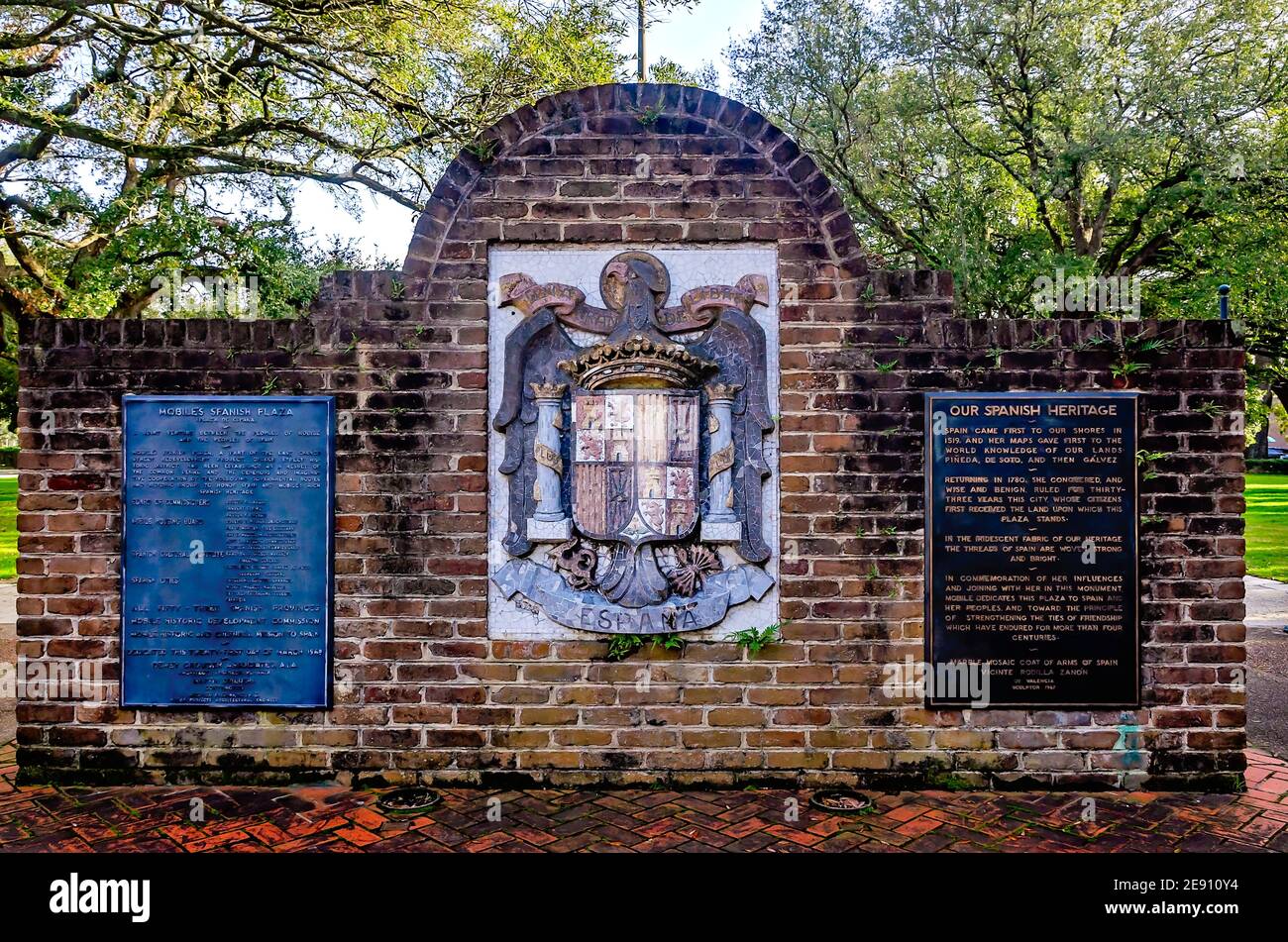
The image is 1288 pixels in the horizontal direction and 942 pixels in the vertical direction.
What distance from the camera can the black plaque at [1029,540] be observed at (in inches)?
165

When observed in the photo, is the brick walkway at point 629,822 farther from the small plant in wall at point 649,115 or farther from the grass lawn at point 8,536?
the grass lawn at point 8,536

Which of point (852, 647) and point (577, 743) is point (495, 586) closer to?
point (577, 743)

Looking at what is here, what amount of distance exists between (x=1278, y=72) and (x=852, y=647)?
39.5 ft

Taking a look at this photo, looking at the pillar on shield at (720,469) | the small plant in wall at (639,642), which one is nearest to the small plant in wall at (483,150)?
the pillar on shield at (720,469)

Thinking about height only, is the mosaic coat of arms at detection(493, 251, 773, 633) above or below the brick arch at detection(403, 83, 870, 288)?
below

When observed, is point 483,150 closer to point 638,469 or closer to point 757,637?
point 638,469

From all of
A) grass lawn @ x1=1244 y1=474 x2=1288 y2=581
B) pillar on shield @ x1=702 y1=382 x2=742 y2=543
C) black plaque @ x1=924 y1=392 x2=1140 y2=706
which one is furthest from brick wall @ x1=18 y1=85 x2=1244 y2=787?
grass lawn @ x1=1244 y1=474 x2=1288 y2=581

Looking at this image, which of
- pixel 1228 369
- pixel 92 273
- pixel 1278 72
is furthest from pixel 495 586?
pixel 1278 72

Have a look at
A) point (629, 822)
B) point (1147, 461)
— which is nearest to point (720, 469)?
point (629, 822)

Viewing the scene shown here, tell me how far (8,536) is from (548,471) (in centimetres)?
1798

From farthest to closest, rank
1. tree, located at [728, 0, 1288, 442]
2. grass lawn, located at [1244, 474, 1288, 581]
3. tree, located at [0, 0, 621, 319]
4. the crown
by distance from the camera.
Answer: grass lawn, located at [1244, 474, 1288, 581], tree, located at [728, 0, 1288, 442], tree, located at [0, 0, 621, 319], the crown

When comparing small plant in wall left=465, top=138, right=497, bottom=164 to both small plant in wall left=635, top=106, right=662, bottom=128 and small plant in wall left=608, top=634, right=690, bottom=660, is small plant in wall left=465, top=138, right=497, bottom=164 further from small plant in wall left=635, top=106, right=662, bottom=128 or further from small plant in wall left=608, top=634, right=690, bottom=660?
small plant in wall left=608, top=634, right=690, bottom=660

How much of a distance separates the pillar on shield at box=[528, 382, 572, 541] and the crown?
179 mm

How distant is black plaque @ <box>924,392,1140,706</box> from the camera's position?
13.8 ft
